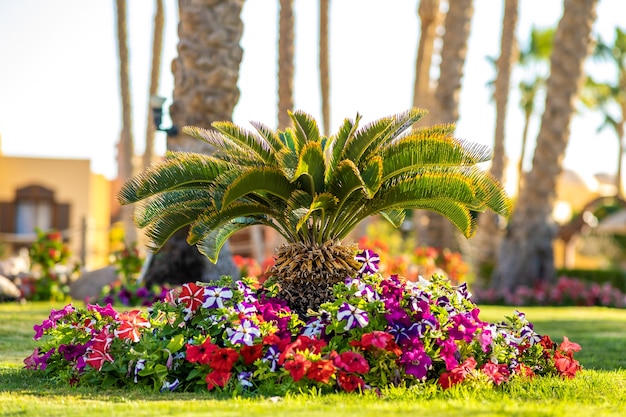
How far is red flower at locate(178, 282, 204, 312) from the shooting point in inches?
285

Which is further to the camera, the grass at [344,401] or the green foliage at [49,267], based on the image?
the green foliage at [49,267]

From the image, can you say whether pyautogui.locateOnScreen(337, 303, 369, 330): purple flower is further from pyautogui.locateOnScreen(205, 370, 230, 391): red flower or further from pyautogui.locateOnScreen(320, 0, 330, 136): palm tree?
pyautogui.locateOnScreen(320, 0, 330, 136): palm tree

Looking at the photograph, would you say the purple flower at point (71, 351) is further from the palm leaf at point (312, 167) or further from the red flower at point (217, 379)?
the palm leaf at point (312, 167)

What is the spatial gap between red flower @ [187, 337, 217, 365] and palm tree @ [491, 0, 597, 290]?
12508 millimetres

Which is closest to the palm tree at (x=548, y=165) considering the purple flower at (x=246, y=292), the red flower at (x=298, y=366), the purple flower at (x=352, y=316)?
the purple flower at (x=246, y=292)

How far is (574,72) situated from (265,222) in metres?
11.1

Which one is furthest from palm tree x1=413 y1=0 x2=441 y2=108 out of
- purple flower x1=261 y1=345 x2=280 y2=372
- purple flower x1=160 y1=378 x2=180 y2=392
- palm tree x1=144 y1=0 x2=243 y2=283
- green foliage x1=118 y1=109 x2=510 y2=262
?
purple flower x1=160 y1=378 x2=180 y2=392

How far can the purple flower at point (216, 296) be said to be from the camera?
23.5ft

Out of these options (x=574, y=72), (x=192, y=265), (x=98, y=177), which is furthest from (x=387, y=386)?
(x=98, y=177)

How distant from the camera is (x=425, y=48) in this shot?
85.7ft

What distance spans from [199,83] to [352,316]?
7349 mm

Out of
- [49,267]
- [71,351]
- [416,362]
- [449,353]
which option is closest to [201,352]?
[71,351]

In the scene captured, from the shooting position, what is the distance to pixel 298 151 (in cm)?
802

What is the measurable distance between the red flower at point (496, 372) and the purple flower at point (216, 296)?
6.38 feet
